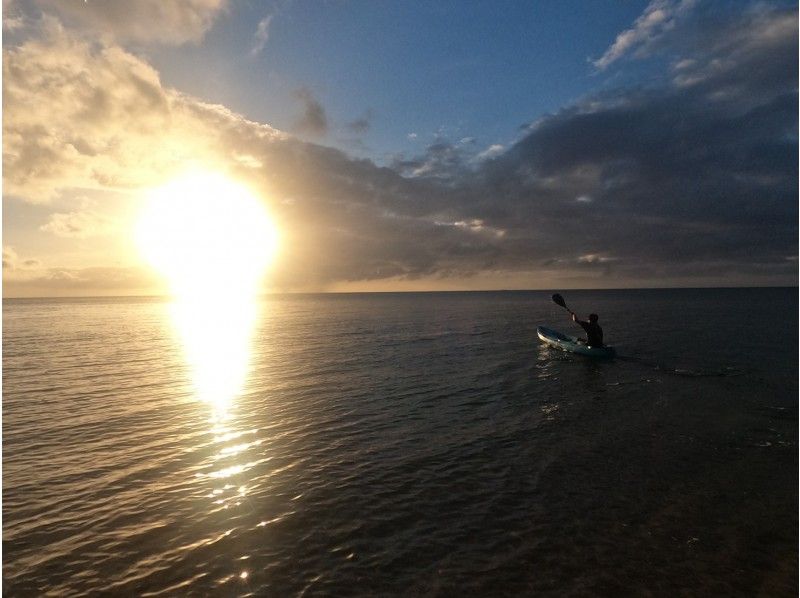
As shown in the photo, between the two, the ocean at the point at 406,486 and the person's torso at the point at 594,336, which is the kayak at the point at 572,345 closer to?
the person's torso at the point at 594,336

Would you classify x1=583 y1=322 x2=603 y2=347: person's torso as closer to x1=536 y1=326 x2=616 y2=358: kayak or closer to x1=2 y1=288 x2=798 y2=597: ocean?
x1=536 y1=326 x2=616 y2=358: kayak

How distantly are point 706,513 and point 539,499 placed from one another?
16.4 feet

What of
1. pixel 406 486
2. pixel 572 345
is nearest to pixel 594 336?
pixel 572 345

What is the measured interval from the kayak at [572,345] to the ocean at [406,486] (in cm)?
535

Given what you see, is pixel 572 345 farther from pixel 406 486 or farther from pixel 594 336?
pixel 406 486

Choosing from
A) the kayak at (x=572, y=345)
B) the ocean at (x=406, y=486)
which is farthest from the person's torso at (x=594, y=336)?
the ocean at (x=406, y=486)

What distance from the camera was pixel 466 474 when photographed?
53.6 feet

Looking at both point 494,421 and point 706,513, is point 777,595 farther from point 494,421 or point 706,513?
point 494,421

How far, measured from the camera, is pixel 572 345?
42.5 metres

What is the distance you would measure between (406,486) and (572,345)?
1261 inches

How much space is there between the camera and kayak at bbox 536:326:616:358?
39.5m

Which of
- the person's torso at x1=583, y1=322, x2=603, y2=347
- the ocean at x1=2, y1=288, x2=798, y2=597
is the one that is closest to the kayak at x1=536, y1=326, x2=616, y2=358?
the person's torso at x1=583, y1=322, x2=603, y2=347

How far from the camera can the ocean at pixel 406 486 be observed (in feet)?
35.4

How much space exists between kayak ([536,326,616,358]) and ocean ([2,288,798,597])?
535 centimetres
